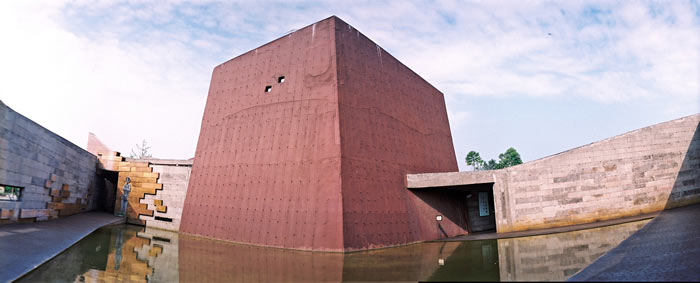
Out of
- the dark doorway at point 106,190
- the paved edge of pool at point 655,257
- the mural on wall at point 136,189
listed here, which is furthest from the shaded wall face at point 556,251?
the dark doorway at point 106,190

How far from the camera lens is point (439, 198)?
1658 cm

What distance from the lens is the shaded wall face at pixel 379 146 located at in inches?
519

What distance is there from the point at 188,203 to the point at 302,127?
300 inches

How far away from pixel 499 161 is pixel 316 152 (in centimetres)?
5483

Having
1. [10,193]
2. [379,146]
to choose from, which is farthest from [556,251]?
[10,193]

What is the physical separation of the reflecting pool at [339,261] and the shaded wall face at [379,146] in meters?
1.11

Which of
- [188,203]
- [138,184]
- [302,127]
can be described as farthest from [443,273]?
[138,184]

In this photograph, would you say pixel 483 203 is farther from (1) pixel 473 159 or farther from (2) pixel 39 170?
(1) pixel 473 159

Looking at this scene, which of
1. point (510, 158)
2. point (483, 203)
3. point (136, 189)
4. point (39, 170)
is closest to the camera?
point (39, 170)

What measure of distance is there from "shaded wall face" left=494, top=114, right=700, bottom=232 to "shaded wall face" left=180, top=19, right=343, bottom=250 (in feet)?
24.2

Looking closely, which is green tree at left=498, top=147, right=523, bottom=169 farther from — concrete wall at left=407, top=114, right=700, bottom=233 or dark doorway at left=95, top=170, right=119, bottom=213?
dark doorway at left=95, top=170, right=119, bottom=213

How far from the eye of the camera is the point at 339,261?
35.2 feet

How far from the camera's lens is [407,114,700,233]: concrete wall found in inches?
581

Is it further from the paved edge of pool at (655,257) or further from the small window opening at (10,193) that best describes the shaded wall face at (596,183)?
the small window opening at (10,193)
